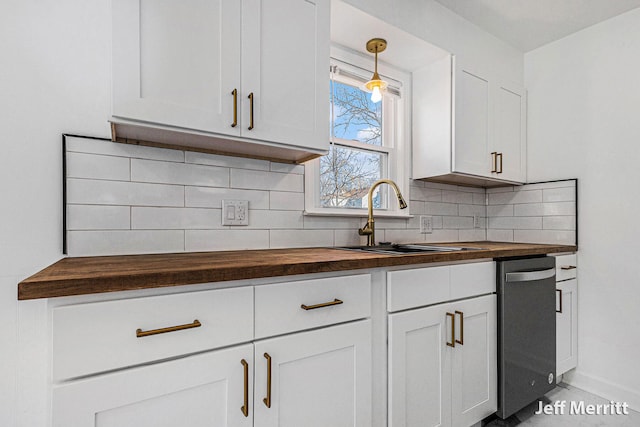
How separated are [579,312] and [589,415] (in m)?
0.62

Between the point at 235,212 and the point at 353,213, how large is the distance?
709 mm

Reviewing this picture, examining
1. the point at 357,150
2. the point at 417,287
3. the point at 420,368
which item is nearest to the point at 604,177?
the point at 357,150

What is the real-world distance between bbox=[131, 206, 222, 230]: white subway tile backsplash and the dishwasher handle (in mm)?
1437

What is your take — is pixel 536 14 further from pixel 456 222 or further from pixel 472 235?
pixel 472 235

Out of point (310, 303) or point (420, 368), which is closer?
point (310, 303)

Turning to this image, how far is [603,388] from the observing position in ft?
Answer: 7.20

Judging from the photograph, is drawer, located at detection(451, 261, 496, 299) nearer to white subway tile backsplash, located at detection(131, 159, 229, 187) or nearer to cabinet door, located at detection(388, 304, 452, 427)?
cabinet door, located at detection(388, 304, 452, 427)

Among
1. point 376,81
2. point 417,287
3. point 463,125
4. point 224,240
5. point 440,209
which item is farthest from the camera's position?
point 440,209

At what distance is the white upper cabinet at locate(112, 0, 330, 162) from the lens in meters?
1.15

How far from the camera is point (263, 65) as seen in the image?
139 centimetres

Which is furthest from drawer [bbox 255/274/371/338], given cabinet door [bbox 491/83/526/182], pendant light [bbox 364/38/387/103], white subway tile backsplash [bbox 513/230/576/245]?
white subway tile backsplash [bbox 513/230/576/245]

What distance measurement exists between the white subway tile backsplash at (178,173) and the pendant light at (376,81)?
0.93 metres

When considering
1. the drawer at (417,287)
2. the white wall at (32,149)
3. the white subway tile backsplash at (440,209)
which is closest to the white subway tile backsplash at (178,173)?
the white wall at (32,149)

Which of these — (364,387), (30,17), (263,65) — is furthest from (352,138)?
(30,17)
